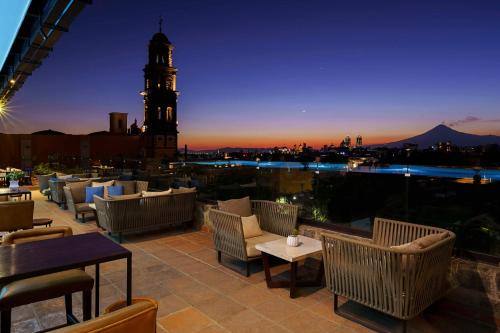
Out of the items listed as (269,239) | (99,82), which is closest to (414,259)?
(269,239)

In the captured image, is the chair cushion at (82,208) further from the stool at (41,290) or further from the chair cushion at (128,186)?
the stool at (41,290)

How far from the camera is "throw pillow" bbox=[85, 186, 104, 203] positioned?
7.09 metres

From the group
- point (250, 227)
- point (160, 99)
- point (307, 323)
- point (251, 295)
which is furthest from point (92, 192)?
point (160, 99)

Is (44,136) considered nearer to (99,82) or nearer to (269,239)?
(99,82)

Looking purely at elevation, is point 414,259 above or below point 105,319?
below

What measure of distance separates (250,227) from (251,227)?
0.02 meters

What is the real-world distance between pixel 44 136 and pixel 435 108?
878 inches

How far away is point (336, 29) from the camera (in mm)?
8266

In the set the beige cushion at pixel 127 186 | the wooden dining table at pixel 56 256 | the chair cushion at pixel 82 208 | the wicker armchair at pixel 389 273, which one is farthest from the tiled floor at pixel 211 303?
the beige cushion at pixel 127 186

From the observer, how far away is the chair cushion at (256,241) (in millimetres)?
4043

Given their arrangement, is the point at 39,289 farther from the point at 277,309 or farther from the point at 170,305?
the point at 277,309

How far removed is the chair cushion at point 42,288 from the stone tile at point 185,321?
0.78 m

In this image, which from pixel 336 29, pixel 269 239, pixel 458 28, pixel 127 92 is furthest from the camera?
pixel 127 92

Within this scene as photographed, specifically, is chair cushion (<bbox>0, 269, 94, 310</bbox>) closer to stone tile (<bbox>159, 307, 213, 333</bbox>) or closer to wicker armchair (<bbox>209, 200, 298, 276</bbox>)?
stone tile (<bbox>159, 307, 213, 333</bbox>)
